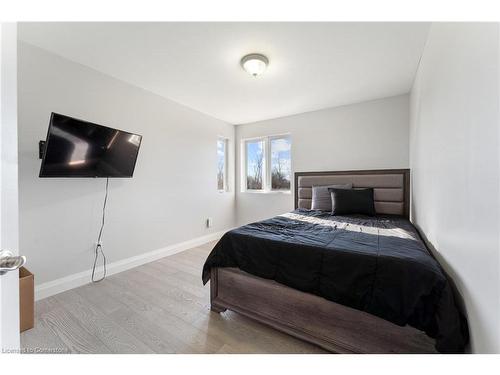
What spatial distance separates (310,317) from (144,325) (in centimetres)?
126

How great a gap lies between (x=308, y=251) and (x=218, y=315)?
3.22 ft

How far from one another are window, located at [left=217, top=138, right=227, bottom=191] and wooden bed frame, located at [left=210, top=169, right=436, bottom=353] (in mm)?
2631

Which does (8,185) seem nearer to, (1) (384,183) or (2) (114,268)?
(2) (114,268)

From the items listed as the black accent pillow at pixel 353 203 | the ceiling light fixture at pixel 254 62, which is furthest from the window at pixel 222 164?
the black accent pillow at pixel 353 203

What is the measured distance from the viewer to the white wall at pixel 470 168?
75 cm

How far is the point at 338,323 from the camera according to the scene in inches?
50.9

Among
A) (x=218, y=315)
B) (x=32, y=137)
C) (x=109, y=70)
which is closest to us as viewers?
(x=218, y=315)

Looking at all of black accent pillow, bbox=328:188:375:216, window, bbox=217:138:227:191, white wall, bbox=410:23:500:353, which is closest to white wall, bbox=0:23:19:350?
white wall, bbox=410:23:500:353

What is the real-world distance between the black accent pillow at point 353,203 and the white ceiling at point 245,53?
1.45m

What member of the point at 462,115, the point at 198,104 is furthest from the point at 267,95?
the point at 462,115

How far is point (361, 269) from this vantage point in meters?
1.23

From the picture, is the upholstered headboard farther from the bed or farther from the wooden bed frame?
the wooden bed frame

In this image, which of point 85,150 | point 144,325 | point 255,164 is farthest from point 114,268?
point 255,164
